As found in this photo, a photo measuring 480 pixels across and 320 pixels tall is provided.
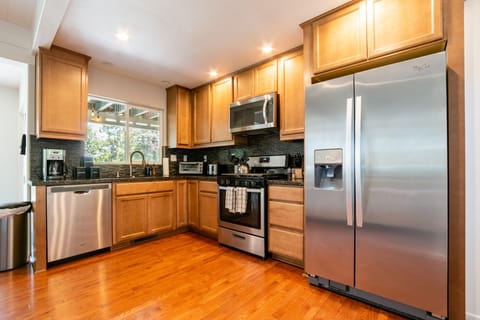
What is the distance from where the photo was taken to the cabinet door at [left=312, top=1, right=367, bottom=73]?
74.9 inches

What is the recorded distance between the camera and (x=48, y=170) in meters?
2.71

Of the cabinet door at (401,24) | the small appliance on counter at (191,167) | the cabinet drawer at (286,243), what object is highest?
Result: the cabinet door at (401,24)

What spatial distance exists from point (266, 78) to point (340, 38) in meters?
1.15

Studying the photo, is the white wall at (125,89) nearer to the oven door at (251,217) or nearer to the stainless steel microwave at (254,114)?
the stainless steel microwave at (254,114)

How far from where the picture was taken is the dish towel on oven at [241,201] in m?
2.79

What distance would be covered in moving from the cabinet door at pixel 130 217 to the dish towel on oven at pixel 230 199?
1238 mm

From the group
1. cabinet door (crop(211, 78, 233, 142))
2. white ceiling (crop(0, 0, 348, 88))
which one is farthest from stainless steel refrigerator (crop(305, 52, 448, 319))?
cabinet door (crop(211, 78, 233, 142))

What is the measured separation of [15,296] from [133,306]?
1.05 meters

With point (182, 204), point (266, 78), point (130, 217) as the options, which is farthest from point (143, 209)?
point (266, 78)

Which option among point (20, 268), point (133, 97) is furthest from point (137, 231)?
point (133, 97)

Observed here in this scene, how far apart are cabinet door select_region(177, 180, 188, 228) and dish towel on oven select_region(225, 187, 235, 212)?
1.07 metres

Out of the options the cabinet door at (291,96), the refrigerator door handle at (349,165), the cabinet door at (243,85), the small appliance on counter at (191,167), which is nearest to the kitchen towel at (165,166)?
the small appliance on counter at (191,167)

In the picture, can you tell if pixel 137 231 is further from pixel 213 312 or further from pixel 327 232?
pixel 327 232

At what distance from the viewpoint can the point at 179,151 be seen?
171 inches
